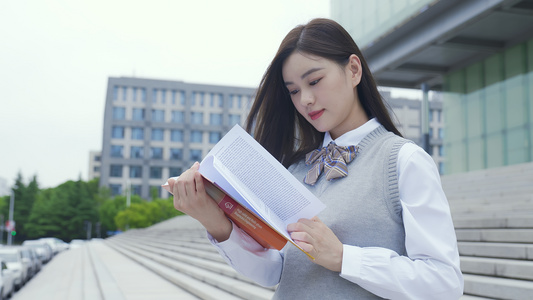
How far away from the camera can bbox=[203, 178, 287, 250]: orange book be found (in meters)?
1.48

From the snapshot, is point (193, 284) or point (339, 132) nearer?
point (339, 132)

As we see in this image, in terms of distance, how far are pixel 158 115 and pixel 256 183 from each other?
70.4m

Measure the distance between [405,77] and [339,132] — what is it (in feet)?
54.9

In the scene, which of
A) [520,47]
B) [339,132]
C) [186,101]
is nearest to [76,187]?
[186,101]

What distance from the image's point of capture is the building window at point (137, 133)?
69562mm

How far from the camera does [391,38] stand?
589 inches

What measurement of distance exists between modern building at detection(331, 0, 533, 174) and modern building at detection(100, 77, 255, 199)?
52346 mm

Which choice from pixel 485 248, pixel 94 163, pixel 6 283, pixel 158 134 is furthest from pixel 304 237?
pixel 94 163

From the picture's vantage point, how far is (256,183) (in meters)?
1.54

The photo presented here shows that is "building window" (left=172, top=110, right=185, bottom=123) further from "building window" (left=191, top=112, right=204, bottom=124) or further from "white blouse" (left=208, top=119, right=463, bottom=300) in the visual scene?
"white blouse" (left=208, top=119, right=463, bottom=300)

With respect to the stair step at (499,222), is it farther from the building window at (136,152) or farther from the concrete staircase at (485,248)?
→ the building window at (136,152)

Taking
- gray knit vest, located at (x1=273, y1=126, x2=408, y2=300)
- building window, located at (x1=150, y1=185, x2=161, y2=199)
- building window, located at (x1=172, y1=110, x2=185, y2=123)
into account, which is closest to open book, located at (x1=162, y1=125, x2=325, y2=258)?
gray knit vest, located at (x1=273, y1=126, x2=408, y2=300)

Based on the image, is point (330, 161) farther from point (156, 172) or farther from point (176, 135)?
point (176, 135)

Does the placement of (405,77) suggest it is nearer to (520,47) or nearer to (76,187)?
(520,47)
